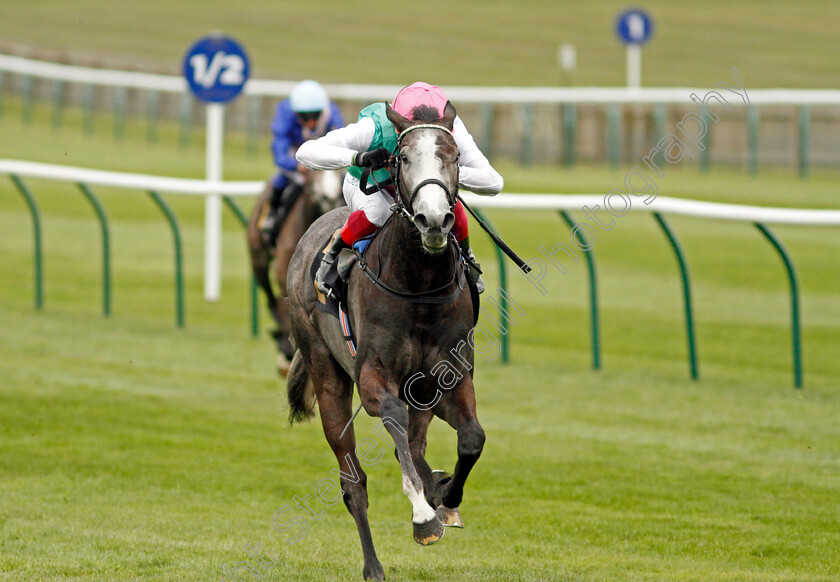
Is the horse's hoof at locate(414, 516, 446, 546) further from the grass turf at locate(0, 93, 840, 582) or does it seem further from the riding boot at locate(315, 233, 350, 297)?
the riding boot at locate(315, 233, 350, 297)

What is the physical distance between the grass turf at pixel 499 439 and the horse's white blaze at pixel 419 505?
0.66 meters

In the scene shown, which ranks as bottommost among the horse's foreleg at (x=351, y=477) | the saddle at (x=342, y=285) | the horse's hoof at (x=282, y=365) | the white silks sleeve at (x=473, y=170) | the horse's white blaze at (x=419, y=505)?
the horse's hoof at (x=282, y=365)

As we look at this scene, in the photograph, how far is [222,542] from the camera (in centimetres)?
521

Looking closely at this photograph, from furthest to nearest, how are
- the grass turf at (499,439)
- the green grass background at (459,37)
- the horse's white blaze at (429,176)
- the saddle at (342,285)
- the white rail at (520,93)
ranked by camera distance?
the green grass background at (459,37), the white rail at (520,93), the grass turf at (499,439), the saddle at (342,285), the horse's white blaze at (429,176)

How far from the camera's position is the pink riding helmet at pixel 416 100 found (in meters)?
4.39

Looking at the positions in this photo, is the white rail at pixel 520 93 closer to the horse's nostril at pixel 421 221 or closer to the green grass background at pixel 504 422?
the green grass background at pixel 504 422

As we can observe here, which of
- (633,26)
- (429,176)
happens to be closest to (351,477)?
(429,176)

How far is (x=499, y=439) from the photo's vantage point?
7.04m

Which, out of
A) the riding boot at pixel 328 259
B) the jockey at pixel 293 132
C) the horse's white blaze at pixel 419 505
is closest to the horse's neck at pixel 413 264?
the riding boot at pixel 328 259

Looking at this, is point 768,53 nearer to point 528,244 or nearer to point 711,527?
point 528,244

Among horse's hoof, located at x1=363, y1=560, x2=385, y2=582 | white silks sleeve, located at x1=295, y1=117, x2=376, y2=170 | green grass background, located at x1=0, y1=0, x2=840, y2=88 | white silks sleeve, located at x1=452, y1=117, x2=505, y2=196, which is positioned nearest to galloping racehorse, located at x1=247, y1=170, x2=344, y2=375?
white silks sleeve, located at x1=295, y1=117, x2=376, y2=170

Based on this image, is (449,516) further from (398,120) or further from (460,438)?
(398,120)

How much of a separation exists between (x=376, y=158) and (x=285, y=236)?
13.3 feet

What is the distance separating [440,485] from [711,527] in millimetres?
1425
